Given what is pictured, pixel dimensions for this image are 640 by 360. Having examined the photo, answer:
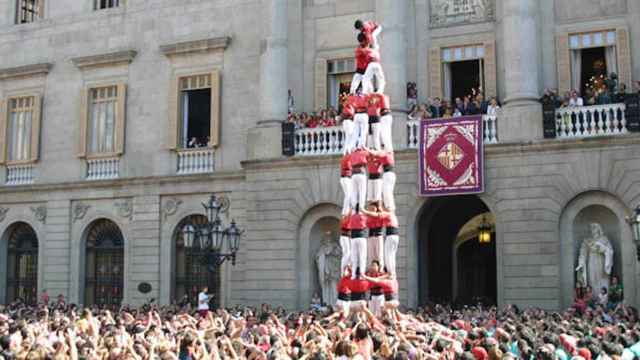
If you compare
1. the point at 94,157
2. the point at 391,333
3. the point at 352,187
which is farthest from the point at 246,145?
the point at 391,333

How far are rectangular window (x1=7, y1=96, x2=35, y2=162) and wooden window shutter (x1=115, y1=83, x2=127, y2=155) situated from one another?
4.88 meters

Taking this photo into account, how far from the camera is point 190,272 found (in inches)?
1449

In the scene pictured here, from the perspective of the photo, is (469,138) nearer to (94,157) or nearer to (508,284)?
(508,284)

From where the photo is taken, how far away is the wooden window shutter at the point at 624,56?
3033cm

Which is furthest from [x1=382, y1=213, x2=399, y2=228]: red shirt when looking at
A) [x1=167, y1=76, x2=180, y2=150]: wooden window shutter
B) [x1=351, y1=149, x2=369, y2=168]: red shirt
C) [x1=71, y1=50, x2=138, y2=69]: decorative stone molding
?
[x1=71, y1=50, x2=138, y2=69]: decorative stone molding

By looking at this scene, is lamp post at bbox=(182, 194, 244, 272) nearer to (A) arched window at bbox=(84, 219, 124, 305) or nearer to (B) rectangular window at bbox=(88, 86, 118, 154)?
(A) arched window at bbox=(84, 219, 124, 305)

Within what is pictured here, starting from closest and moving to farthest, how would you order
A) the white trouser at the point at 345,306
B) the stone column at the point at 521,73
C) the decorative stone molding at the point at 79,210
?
the white trouser at the point at 345,306
the stone column at the point at 521,73
the decorative stone molding at the point at 79,210

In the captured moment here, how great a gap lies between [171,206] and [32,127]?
8.31 metres

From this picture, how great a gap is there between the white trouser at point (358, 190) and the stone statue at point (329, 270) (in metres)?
10.6

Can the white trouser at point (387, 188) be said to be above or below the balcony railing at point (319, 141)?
below

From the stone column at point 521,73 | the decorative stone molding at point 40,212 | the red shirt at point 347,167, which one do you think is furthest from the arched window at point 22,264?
the red shirt at point 347,167

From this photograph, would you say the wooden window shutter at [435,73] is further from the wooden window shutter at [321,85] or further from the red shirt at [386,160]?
the red shirt at [386,160]

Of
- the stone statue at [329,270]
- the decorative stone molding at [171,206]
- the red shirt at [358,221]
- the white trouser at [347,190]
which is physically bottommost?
the stone statue at [329,270]

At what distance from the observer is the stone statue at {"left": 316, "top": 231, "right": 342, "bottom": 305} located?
32500 millimetres
